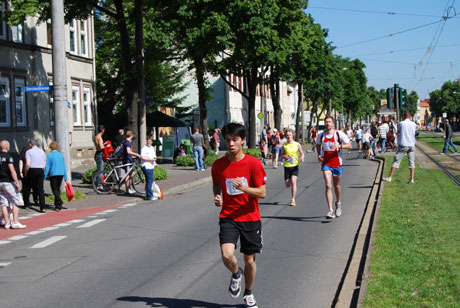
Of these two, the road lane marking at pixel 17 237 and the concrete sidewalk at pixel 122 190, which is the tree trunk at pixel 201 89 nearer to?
the concrete sidewalk at pixel 122 190

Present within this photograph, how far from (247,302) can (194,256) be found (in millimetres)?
2838

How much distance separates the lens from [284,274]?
280 inches

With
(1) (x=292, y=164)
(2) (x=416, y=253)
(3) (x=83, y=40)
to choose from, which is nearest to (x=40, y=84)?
(3) (x=83, y=40)

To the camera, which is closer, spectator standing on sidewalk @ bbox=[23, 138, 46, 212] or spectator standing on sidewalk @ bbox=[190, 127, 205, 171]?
spectator standing on sidewalk @ bbox=[23, 138, 46, 212]

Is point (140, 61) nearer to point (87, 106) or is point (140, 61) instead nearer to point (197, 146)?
point (197, 146)

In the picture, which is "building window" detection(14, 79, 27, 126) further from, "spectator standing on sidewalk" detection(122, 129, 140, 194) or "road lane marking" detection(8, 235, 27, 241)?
"road lane marking" detection(8, 235, 27, 241)

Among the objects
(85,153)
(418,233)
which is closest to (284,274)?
(418,233)

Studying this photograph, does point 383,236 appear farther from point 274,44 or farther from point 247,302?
point 274,44

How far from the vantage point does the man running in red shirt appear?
18.1 feet

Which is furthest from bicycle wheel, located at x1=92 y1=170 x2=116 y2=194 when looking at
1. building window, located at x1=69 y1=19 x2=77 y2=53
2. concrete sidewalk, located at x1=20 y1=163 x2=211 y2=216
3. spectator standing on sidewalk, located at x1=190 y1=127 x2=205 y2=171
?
building window, located at x1=69 y1=19 x2=77 y2=53

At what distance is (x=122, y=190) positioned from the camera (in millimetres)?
18938

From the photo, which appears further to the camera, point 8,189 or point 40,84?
point 40,84

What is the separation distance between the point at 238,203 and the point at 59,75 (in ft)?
38.1

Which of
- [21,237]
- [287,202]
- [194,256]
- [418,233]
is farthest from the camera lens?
[287,202]
